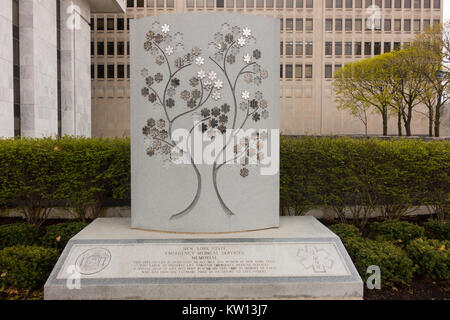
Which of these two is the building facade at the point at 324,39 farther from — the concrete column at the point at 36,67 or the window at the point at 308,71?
the concrete column at the point at 36,67

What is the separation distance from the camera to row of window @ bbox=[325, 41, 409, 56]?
52.8 meters

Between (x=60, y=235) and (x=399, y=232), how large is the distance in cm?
689

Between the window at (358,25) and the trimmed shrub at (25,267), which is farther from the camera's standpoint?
the window at (358,25)

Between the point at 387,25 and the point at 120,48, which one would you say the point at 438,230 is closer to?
the point at 120,48

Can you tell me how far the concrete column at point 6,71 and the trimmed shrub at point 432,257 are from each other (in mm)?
20873

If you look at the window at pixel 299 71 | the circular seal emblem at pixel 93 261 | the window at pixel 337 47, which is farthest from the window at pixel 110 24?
the circular seal emblem at pixel 93 261

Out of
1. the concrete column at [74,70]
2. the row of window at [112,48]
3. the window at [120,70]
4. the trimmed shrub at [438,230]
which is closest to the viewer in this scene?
the trimmed shrub at [438,230]

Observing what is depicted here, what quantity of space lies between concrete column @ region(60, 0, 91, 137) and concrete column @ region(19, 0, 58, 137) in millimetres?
3542

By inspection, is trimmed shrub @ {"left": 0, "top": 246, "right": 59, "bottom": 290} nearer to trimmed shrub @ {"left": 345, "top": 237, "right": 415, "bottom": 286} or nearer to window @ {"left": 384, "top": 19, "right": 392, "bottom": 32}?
trimmed shrub @ {"left": 345, "top": 237, "right": 415, "bottom": 286}

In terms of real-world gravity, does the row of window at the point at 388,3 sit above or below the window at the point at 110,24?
above

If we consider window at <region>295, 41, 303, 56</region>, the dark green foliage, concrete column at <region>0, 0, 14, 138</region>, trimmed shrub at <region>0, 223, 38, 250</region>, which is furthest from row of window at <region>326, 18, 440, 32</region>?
trimmed shrub at <region>0, 223, 38, 250</region>

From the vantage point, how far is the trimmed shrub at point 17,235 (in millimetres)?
7102

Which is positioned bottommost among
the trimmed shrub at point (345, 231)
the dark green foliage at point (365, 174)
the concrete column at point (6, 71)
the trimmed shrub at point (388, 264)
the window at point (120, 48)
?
the trimmed shrub at point (388, 264)

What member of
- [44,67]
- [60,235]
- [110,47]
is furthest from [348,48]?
[60,235]
